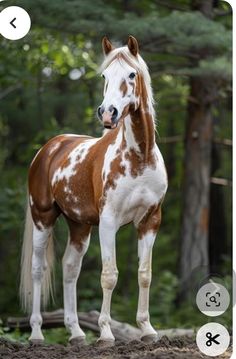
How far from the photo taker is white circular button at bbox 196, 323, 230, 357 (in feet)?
15.6

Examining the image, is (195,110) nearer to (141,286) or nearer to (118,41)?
(118,41)

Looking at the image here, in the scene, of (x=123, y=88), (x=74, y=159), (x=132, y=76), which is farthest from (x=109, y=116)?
(x=74, y=159)

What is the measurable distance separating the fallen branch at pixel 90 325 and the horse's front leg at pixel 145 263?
5.29ft

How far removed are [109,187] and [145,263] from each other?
1.90 ft

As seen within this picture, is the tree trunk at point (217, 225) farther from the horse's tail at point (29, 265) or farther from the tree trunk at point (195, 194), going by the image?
the horse's tail at point (29, 265)

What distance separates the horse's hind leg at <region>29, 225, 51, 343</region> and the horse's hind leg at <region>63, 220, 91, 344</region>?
0.63ft

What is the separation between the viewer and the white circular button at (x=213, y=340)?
15.6 feet

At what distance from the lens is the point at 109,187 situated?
5.09 metres

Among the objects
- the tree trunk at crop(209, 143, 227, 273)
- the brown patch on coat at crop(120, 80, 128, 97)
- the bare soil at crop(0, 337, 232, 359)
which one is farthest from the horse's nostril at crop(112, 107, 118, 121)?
the tree trunk at crop(209, 143, 227, 273)

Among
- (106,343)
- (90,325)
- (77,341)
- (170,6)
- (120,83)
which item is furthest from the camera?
(170,6)

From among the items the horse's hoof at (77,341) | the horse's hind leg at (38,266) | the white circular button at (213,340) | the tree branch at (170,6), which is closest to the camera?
the white circular button at (213,340)

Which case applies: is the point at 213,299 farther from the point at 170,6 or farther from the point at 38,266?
the point at 170,6

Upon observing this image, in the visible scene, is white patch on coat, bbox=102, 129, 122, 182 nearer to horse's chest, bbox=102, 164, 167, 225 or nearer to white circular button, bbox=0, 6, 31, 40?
horse's chest, bbox=102, 164, 167, 225

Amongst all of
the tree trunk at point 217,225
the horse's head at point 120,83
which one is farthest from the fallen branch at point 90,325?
the tree trunk at point 217,225
